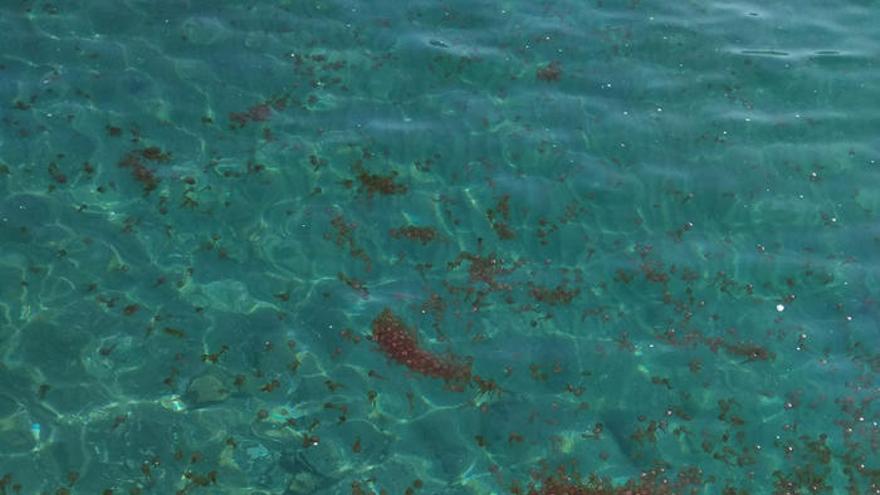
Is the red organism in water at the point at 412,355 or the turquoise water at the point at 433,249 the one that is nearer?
the turquoise water at the point at 433,249

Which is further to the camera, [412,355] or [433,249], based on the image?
[433,249]

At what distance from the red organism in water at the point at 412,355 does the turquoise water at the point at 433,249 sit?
34 mm

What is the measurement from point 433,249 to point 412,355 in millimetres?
1727

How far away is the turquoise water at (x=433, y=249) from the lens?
402 inches

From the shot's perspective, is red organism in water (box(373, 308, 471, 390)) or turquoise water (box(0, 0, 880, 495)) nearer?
turquoise water (box(0, 0, 880, 495))

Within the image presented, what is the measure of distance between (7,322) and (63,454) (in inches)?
78.5

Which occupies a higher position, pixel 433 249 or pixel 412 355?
pixel 433 249

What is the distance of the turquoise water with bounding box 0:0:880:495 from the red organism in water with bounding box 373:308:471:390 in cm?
3

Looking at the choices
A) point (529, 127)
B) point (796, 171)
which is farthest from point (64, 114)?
point (796, 171)

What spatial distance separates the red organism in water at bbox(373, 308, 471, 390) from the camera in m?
10.9

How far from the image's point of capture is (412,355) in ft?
36.1

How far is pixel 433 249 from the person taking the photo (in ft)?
39.9

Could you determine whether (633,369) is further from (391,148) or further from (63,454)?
(63,454)

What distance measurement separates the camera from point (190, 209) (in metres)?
12.2
